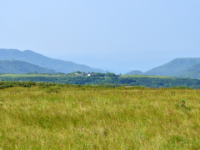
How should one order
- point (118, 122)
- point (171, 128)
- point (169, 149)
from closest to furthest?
point (169, 149)
point (171, 128)
point (118, 122)

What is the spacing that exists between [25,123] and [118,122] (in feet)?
9.42

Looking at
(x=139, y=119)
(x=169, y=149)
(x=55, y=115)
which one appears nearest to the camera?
(x=169, y=149)

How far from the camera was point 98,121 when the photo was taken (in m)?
6.30

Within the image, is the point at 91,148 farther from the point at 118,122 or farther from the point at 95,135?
the point at 118,122

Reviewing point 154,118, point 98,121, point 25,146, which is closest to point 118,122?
point 98,121

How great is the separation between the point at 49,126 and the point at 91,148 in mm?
2439

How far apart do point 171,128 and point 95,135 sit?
2014 millimetres

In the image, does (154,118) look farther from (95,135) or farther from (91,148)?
(91,148)

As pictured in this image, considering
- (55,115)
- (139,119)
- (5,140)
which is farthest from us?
(55,115)

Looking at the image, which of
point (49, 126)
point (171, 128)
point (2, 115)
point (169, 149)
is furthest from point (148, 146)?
point (2, 115)

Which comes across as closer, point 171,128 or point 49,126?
point 171,128

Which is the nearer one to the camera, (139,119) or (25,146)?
(25,146)

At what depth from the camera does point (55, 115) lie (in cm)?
704

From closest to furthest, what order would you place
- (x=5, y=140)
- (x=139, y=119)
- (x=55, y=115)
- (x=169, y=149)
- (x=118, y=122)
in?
(x=169, y=149) → (x=5, y=140) → (x=118, y=122) → (x=139, y=119) → (x=55, y=115)
